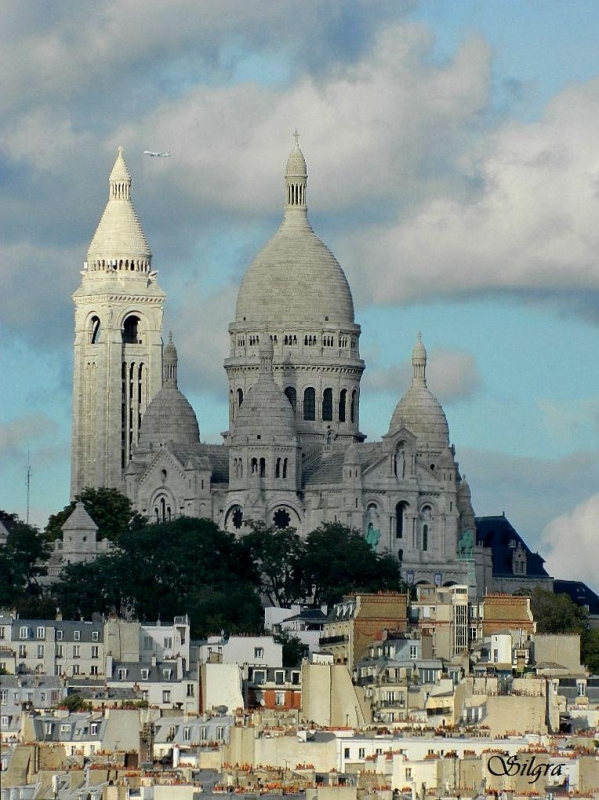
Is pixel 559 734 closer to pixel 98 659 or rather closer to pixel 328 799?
pixel 328 799

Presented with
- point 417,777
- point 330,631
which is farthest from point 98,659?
point 417,777

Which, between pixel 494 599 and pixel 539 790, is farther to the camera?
pixel 494 599

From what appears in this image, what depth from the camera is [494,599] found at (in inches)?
7042

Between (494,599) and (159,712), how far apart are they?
33421 millimetres

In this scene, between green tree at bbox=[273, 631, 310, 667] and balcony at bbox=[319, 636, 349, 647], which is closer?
balcony at bbox=[319, 636, 349, 647]

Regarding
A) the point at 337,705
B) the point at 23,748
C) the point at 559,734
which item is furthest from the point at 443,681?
the point at 23,748

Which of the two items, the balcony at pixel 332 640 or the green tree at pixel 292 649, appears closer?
the balcony at pixel 332 640

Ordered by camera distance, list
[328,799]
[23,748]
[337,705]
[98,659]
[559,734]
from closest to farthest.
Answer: [328,799] → [23,748] → [559,734] → [337,705] → [98,659]

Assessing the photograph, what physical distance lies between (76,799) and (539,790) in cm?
1194

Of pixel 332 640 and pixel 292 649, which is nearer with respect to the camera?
pixel 332 640

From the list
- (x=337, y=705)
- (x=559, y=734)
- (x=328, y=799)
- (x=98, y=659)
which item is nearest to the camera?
(x=328, y=799)

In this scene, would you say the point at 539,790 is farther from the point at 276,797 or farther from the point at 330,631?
the point at 330,631

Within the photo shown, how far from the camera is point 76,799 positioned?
12294 centimetres

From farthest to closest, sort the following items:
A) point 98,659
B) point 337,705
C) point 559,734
Answer: 1. point 98,659
2. point 337,705
3. point 559,734
